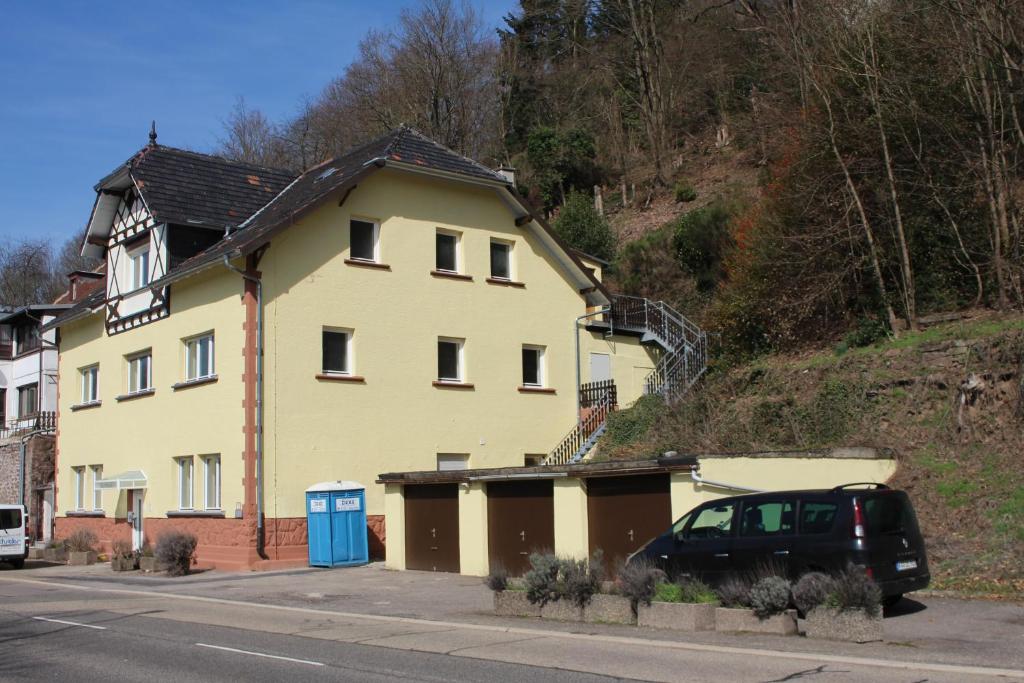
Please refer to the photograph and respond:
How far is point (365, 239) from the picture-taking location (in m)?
26.8

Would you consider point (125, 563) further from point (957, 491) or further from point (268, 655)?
point (957, 491)

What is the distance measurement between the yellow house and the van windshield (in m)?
14.6

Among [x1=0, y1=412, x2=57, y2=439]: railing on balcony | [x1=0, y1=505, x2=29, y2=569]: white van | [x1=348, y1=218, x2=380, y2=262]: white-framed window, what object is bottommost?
[x1=0, y1=505, x2=29, y2=569]: white van

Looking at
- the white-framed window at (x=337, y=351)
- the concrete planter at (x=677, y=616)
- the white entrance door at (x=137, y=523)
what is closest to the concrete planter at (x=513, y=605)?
the concrete planter at (x=677, y=616)

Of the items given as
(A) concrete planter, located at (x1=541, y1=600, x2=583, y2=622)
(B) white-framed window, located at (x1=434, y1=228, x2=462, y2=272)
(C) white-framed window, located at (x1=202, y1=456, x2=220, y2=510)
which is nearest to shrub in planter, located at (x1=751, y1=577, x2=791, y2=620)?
(A) concrete planter, located at (x1=541, y1=600, x2=583, y2=622)

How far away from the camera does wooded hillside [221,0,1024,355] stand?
2388 centimetres

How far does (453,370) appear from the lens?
28.1 m

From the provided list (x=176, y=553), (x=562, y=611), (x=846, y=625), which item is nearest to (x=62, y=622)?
(x=562, y=611)

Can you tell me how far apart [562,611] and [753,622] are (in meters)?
2.76

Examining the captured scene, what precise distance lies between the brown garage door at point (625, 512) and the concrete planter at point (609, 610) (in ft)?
13.4

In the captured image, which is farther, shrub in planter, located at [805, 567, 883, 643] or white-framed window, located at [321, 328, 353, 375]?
white-framed window, located at [321, 328, 353, 375]

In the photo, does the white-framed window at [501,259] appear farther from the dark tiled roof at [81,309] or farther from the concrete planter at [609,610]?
the concrete planter at [609,610]

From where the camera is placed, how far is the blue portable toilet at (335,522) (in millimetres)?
23219

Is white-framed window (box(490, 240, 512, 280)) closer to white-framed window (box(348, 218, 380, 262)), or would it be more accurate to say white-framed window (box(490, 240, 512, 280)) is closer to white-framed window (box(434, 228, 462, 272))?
white-framed window (box(434, 228, 462, 272))
